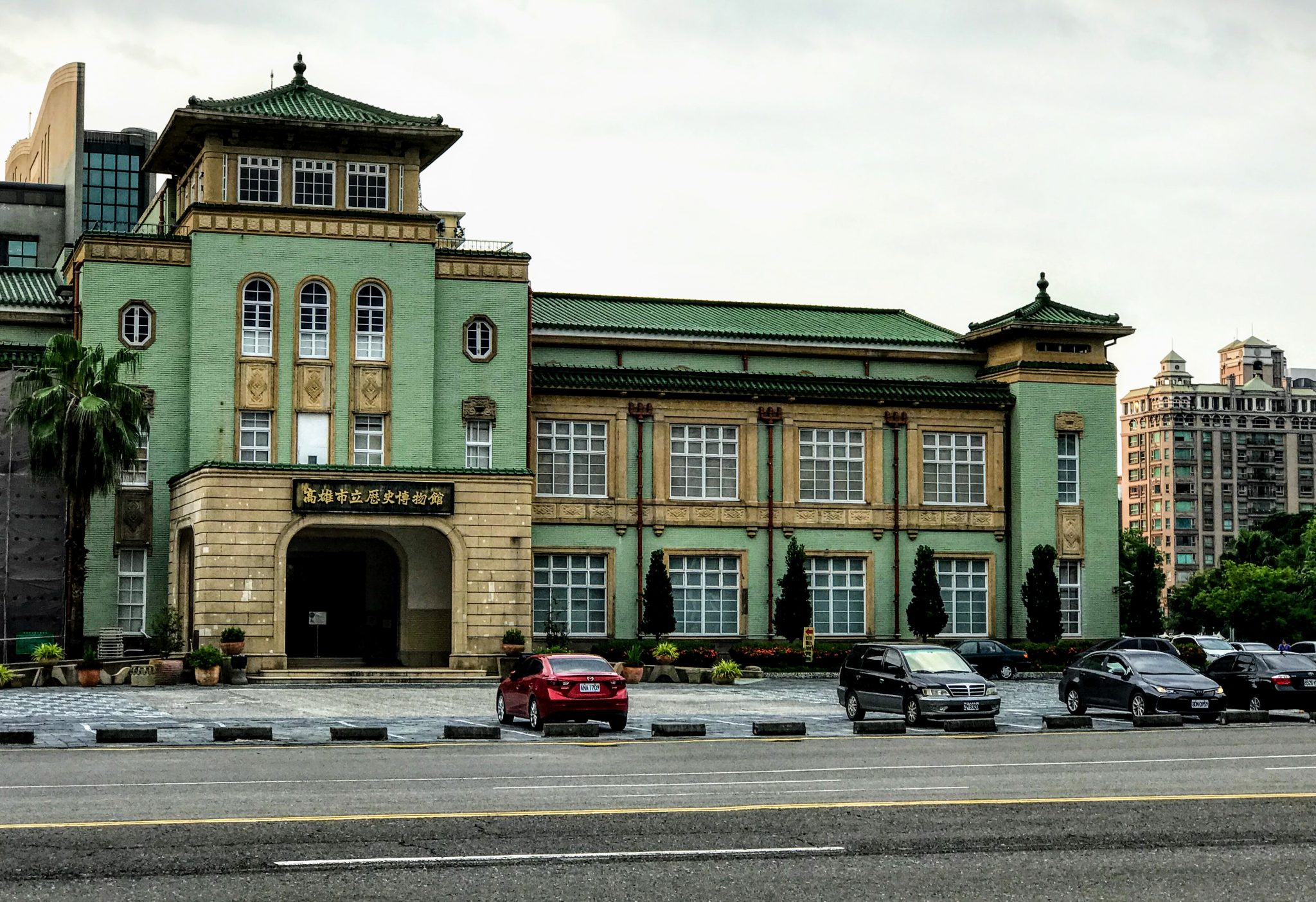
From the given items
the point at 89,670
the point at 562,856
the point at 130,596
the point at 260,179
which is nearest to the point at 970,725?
the point at 562,856

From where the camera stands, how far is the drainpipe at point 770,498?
54656mm

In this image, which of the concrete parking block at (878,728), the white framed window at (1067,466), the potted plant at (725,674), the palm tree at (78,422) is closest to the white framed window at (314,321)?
the palm tree at (78,422)

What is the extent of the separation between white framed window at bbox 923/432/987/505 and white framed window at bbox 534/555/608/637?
11749 mm

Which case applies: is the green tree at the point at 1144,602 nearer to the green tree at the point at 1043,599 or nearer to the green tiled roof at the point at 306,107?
the green tree at the point at 1043,599

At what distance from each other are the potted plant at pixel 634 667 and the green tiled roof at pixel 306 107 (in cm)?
1695

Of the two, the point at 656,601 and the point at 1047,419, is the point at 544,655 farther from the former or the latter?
the point at 1047,419

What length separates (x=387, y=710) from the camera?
35188mm

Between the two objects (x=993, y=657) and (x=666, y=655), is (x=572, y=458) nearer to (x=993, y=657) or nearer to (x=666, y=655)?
(x=666, y=655)

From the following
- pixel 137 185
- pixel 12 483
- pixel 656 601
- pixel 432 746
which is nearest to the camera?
pixel 432 746

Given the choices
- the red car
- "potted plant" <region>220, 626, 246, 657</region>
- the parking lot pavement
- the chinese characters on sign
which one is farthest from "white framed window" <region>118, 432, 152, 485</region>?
the red car

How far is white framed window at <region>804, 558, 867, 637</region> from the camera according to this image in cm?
5538

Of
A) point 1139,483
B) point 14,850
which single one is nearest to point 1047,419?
point 14,850

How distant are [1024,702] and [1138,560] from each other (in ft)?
67.7

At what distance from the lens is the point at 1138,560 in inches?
2291
